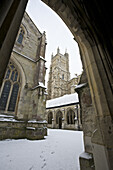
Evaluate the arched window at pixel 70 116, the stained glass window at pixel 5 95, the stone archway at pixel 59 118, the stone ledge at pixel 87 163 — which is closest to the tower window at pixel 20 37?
the stained glass window at pixel 5 95

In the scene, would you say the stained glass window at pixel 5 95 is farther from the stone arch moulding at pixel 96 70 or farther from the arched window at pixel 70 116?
the arched window at pixel 70 116

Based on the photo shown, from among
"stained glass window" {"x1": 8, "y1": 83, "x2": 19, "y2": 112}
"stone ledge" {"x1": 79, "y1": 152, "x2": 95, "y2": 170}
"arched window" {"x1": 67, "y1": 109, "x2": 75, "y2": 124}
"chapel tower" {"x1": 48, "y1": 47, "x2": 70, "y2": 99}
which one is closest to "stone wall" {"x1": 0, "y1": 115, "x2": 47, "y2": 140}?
"stained glass window" {"x1": 8, "y1": 83, "x2": 19, "y2": 112}

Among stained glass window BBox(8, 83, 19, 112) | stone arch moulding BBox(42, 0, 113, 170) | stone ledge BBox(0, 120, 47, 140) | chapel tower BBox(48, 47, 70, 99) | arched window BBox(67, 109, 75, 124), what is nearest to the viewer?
stone arch moulding BBox(42, 0, 113, 170)

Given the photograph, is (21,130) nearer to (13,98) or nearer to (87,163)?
(13,98)

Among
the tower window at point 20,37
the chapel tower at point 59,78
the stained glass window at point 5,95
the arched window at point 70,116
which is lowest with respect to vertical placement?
the arched window at point 70,116

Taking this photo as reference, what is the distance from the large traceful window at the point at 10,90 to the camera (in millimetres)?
5670

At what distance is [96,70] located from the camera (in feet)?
4.22

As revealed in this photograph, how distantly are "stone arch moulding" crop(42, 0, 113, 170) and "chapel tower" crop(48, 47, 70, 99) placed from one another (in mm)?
27113

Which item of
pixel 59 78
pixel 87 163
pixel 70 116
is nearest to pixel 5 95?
pixel 87 163

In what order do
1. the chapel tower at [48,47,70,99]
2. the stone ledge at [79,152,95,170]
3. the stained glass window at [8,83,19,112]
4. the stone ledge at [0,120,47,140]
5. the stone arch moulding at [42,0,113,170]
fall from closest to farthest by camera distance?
the stone arch moulding at [42,0,113,170]
the stone ledge at [79,152,95,170]
the stone ledge at [0,120,47,140]
the stained glass window at [8,83,19,112]
the chapel tower at [48,47,70,99]

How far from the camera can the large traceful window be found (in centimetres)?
567

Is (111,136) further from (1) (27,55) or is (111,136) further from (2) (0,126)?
(1) (27,55)

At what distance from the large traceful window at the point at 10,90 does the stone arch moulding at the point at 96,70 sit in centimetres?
599

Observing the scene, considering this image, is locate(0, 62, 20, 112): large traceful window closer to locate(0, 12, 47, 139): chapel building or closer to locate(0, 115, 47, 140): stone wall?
locate(0, 12, 47, 139): chapel building
